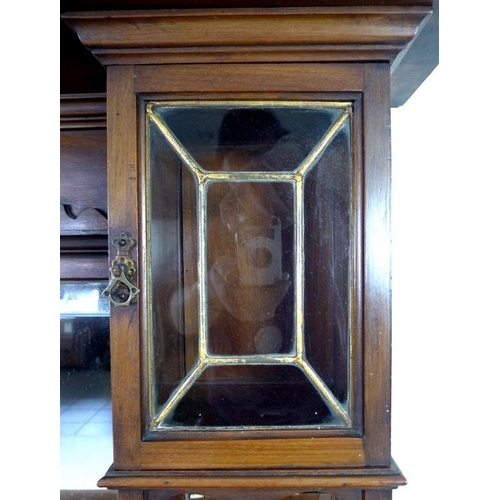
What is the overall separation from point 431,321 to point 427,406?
0.15 m

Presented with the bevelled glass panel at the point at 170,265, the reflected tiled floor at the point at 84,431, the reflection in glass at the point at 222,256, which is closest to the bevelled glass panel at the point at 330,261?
the reflection in glass at the point at 222,256

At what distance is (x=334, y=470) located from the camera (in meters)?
0.44

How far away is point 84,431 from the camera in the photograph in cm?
74

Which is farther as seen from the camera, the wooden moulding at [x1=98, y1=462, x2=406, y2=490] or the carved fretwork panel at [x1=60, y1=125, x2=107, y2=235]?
the carved fretwork panel at [x1=60, y1=125, x2=107, y2=235]

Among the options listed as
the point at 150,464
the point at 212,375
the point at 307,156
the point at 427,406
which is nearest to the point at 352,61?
the point at 307,156

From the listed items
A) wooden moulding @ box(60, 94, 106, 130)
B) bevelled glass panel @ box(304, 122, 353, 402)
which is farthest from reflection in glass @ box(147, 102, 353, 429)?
wooden moulding @ box(60, 94, 106, 130)

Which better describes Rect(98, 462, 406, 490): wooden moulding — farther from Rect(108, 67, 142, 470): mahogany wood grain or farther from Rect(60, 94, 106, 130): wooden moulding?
Rect(60, 94, 106, 130): wooden moulding

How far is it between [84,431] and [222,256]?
0.49 meters

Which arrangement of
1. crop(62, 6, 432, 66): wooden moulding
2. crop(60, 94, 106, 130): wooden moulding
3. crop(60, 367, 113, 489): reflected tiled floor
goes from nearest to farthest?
1. crop(62, 6, 432, 66): wooden moulding
2. crop(60, 94, 106, 130): wooden moulding
3. crop(60, 367, 113, 489): reflected tiled floor

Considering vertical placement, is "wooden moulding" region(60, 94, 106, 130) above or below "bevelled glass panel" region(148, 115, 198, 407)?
above

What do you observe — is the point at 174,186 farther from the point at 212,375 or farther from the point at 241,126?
the point at 212,375

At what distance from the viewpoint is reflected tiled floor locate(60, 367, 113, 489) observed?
2.36 ft

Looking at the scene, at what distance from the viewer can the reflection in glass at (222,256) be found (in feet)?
1.49

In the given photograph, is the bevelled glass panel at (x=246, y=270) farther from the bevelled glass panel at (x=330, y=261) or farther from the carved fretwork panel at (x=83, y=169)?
the carved fretwork panel at (x=83, y=169)
